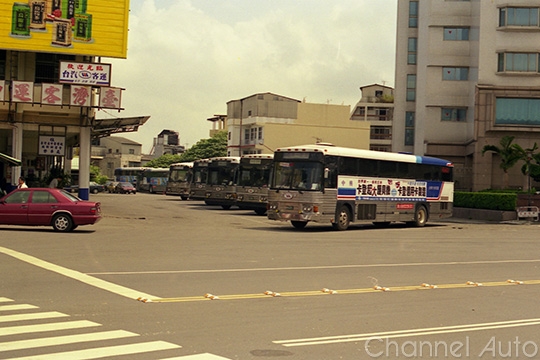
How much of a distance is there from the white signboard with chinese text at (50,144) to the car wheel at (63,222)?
1664 cm

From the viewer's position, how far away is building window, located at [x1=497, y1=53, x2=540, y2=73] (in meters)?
54.0

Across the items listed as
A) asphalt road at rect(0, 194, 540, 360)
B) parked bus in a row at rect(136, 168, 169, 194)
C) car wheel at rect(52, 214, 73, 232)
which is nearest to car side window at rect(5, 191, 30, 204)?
car wheel at rect(52, 214, 73, 232)

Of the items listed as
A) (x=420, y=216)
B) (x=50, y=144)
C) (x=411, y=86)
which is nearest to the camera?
(x=420, y=216)

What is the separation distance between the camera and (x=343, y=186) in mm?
29281

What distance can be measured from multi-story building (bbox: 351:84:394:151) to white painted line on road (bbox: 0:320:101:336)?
323 ft

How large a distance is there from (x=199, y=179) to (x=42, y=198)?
2643 cm

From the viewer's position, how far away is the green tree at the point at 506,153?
162 ft

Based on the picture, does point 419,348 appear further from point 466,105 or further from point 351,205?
point 466,105

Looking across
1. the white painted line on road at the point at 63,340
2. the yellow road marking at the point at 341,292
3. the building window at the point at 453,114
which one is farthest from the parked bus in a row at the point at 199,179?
the white painted line on road at the point at 63,340

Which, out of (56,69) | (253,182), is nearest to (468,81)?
(253,182)

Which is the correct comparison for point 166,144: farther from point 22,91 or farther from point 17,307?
point 17,307

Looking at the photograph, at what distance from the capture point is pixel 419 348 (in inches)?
322

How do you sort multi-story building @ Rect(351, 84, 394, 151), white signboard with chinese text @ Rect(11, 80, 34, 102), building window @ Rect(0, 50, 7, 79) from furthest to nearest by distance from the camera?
multi-story building @ Rect(351, 84, 394, 151) → building window @ Rect(0, 50, 7, 79) → white signboard with chinese text @ Rect(11, 80, 34, 102)

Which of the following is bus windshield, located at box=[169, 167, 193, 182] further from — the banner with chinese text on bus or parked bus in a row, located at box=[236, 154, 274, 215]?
the banner with chinese text on bus
